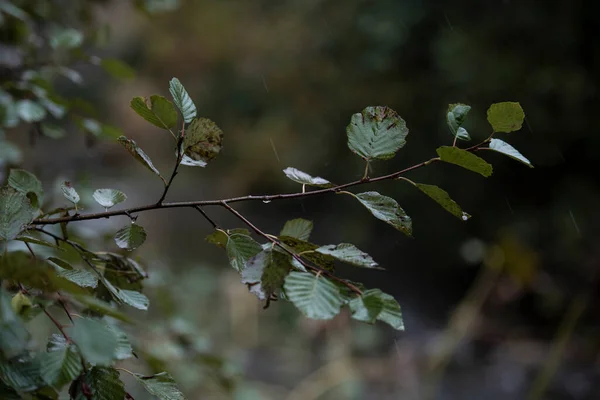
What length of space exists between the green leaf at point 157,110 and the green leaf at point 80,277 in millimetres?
142

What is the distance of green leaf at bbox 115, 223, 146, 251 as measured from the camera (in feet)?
1.81

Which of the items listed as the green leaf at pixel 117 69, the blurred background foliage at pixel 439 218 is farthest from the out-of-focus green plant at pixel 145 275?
the blurred background foliage at pixel 439 218

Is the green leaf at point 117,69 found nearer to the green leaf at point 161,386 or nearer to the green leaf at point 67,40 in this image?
the green leaf at point 67,40

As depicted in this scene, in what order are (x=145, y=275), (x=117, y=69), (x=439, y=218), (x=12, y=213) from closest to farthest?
(x=12, y=213) < (x=145, y=275) < (x=117, y=69) < (x=439, y=218)

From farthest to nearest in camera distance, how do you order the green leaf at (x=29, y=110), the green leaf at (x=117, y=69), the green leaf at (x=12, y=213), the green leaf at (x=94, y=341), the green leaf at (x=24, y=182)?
the green leaf at (x=117, y=69) → the green leaf at (x=29, y=110) → the green leaf at (x=24, y=182) → the green leaf at (x=12, y=213) → the green leaf at (x=94, y=341)

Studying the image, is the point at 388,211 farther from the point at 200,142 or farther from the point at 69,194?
the point at 69,194

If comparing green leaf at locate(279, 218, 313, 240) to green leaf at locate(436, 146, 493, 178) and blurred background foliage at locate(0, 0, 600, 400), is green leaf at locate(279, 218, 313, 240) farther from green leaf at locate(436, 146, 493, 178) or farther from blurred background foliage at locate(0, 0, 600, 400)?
blurred background foliage at locate(0, 0, 600, 400)

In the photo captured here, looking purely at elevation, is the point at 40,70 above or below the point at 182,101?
below

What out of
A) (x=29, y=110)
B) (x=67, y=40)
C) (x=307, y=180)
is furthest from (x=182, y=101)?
(x=67, y=40)

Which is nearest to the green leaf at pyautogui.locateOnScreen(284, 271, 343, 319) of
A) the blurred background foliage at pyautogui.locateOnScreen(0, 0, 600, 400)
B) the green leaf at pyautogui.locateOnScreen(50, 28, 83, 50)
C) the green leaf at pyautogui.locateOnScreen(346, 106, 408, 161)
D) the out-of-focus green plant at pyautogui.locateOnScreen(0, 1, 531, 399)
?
the out-of-focus green plant at pyautogui.locateOnScreen(0, 1, 531, 399)

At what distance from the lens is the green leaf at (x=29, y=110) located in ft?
2.83

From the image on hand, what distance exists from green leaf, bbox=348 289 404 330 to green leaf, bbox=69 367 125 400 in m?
0.19

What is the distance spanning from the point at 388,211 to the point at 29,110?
2.02 ft

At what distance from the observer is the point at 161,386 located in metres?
0.49
